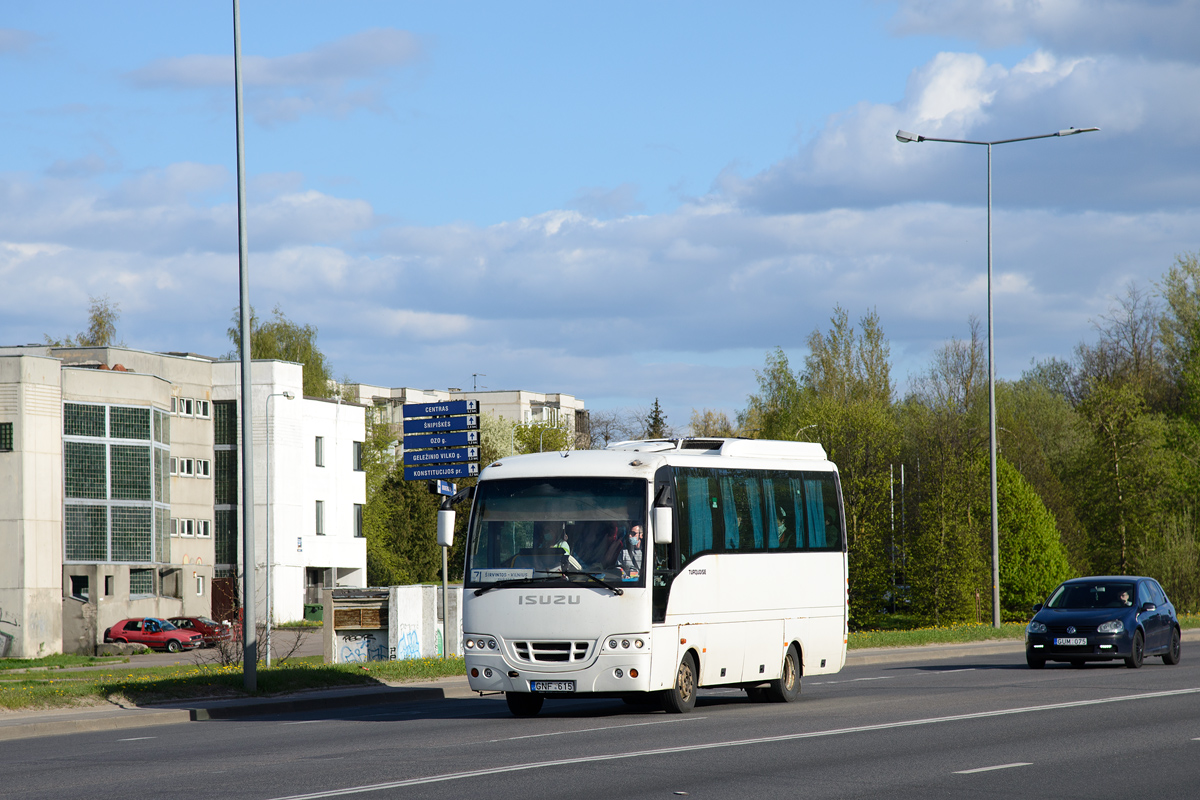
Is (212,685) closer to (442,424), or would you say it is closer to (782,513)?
(782,513)

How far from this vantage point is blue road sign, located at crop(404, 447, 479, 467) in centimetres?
3578

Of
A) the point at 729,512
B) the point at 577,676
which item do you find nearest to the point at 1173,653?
the point at 729,512

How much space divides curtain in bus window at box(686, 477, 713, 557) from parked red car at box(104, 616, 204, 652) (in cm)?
4488

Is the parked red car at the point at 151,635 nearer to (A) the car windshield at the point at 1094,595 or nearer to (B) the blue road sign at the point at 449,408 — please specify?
(B) the blue road sign at the point at 449,408

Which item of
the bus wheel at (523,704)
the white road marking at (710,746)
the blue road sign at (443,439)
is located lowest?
the bus wheel at (523,704)

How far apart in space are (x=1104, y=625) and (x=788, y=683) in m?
8.44

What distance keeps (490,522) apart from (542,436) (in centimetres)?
8591

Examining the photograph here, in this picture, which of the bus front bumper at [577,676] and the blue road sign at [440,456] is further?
the blue road sign at [440,456]

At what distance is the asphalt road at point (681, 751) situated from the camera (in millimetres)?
11227

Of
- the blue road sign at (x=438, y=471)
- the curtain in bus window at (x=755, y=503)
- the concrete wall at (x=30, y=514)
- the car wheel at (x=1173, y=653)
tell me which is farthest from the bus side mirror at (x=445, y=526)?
the concrete wall at (x=30, y=514)

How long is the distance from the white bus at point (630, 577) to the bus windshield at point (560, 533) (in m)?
0.02

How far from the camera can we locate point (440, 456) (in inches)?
1426

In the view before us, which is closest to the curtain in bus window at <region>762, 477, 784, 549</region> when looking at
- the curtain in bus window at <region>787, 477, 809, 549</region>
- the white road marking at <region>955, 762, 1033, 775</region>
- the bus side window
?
the bus side window

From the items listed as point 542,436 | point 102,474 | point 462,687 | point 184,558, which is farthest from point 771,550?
point 542,436
